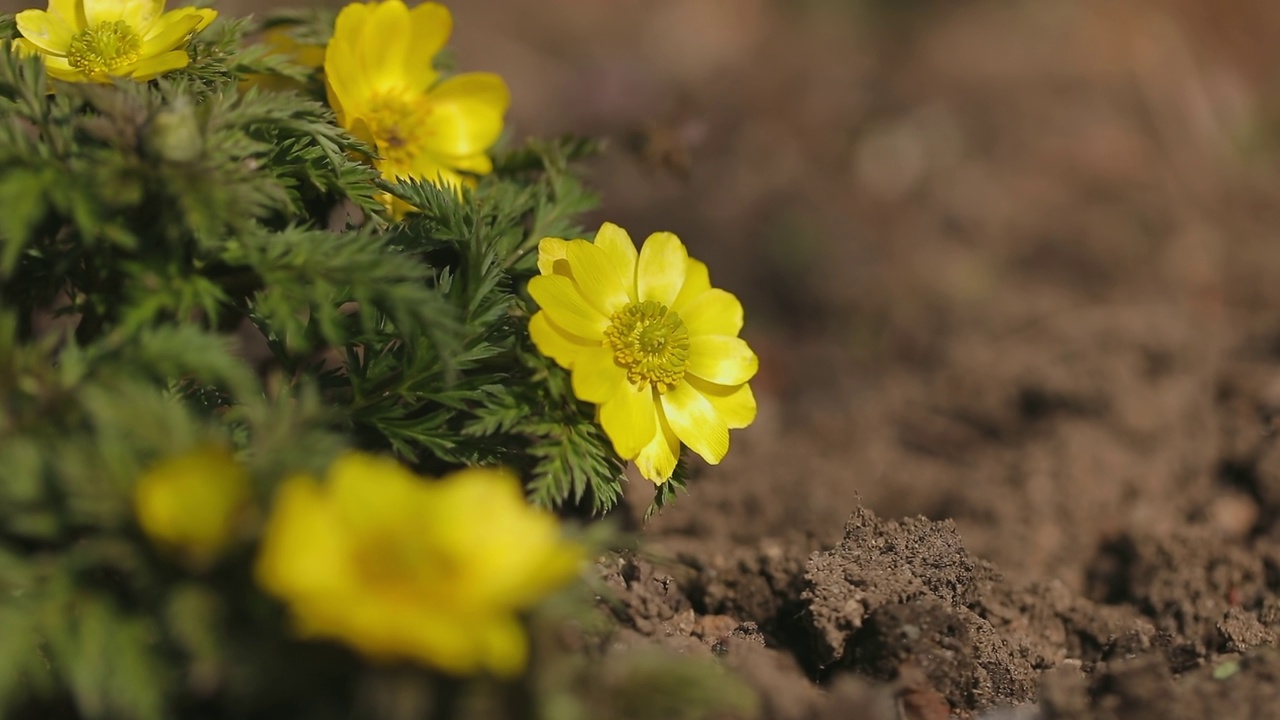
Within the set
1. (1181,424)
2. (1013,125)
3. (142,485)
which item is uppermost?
(1013,125)

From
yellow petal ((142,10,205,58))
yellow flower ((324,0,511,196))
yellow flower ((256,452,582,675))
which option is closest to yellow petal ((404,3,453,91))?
yellow flower ((324,0,511,196))

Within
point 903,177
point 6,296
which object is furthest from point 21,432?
point 903,177

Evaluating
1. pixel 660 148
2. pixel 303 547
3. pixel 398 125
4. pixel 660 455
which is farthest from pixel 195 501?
pixel 660 148

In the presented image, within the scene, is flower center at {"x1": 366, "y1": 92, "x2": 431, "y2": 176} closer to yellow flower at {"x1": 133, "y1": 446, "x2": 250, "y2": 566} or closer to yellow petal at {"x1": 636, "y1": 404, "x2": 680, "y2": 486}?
yellow petal at {"x1": 636, "y1": 404, "x2": 680, "y2": 486}

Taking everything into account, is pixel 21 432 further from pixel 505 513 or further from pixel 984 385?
pixel 984 385

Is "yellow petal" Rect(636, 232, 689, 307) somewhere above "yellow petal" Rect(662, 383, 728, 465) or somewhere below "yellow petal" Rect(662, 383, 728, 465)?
above

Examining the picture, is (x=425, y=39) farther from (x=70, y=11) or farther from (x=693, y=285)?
(x=693, y=285)

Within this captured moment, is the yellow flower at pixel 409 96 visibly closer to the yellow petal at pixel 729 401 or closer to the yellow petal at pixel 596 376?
the yellow petal at pixel 596 376
